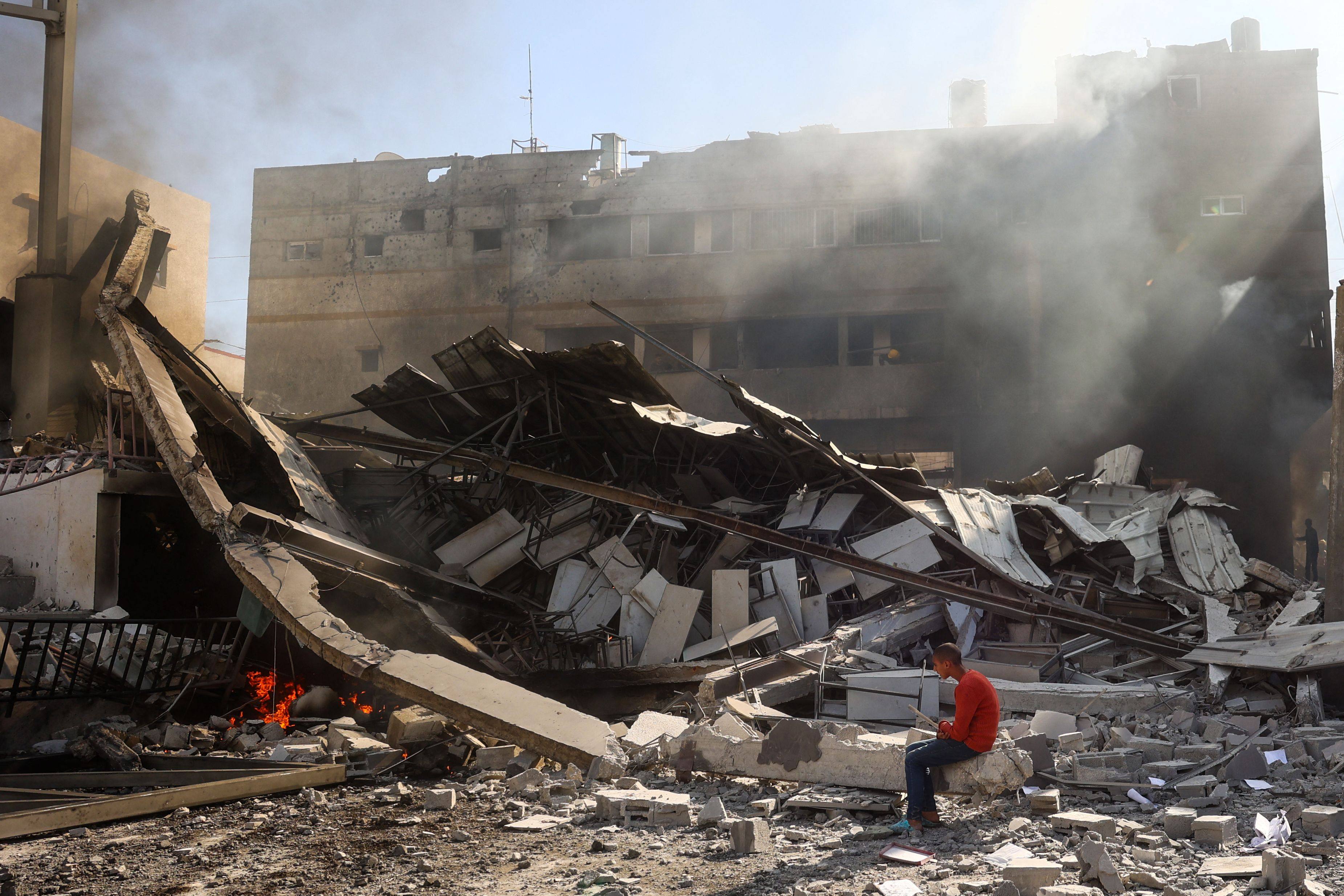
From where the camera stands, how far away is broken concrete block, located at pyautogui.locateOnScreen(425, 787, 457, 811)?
18.1 feet

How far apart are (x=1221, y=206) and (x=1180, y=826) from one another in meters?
20.3

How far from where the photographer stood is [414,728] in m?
6.89

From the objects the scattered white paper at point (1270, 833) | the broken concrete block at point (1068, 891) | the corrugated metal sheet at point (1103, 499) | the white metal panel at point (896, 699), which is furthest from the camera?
the corrugated metal sheet at point (1103, 499)

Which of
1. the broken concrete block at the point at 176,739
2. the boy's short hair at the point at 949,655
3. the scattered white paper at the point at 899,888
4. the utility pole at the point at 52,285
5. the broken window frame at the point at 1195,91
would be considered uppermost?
the broken window frame at the point at 1195,91

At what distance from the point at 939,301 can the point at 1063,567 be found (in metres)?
11.8

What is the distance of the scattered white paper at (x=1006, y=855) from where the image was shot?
4.29 metres

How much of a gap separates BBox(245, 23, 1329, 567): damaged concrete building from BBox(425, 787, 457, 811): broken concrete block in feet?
58.6

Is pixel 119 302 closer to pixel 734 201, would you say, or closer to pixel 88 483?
pixel 88 483

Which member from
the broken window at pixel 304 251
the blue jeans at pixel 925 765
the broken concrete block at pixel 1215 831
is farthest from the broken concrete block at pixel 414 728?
the broken window at pixel 304 251

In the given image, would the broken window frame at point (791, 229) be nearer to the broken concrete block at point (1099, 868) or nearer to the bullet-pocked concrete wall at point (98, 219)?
the bullet-pocked concrete wall at point (98, 219)

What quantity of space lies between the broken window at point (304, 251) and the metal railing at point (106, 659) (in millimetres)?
18728

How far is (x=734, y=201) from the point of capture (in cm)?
2380

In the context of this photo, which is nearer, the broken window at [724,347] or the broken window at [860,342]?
the broken window at [860,342]

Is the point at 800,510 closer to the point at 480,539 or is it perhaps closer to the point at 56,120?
the point at 480,539
